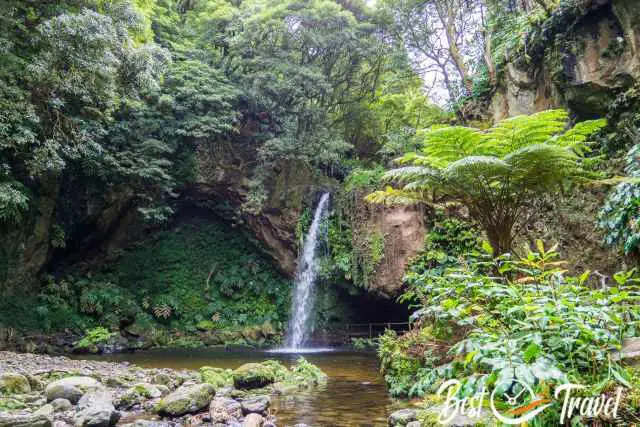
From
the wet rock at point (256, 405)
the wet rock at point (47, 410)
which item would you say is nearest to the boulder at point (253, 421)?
the wet rock at point (256, 405)

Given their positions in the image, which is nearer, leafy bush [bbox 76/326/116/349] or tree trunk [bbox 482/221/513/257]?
tree trunk [bbox 482/221/513/257]

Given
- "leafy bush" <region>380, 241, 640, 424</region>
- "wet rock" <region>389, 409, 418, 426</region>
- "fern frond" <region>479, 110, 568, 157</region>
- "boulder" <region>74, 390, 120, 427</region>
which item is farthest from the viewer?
"fern frond" <region>479, 110, 568, 157</region>

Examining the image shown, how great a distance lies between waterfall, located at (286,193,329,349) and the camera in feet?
53.3

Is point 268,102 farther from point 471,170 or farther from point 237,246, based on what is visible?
point 471,170

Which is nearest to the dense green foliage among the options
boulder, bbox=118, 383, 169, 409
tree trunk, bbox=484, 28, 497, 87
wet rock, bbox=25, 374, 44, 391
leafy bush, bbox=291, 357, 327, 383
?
leafy bush, bbox=291, 357, 327, 383

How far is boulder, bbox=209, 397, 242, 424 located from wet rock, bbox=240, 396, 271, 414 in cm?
8

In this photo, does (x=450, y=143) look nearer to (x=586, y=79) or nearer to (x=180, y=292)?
(x=586, y=79)

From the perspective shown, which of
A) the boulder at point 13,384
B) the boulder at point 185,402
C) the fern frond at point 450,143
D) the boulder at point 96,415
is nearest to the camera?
the boulder at point 96,415

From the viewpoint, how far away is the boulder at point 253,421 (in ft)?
16.6

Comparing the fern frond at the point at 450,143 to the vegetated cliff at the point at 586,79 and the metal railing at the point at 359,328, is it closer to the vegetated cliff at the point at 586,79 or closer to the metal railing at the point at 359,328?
the vegetated cliff at the point at 586,79

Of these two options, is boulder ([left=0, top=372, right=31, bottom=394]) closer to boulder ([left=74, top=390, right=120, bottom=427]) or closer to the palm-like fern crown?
boulder ([left=74, top=390, right=120, bottom=427])

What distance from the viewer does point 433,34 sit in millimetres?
17297

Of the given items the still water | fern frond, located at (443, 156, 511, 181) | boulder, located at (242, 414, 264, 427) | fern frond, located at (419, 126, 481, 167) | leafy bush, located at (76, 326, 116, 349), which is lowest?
the still water

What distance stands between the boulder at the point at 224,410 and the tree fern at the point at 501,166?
3801 millimetres
